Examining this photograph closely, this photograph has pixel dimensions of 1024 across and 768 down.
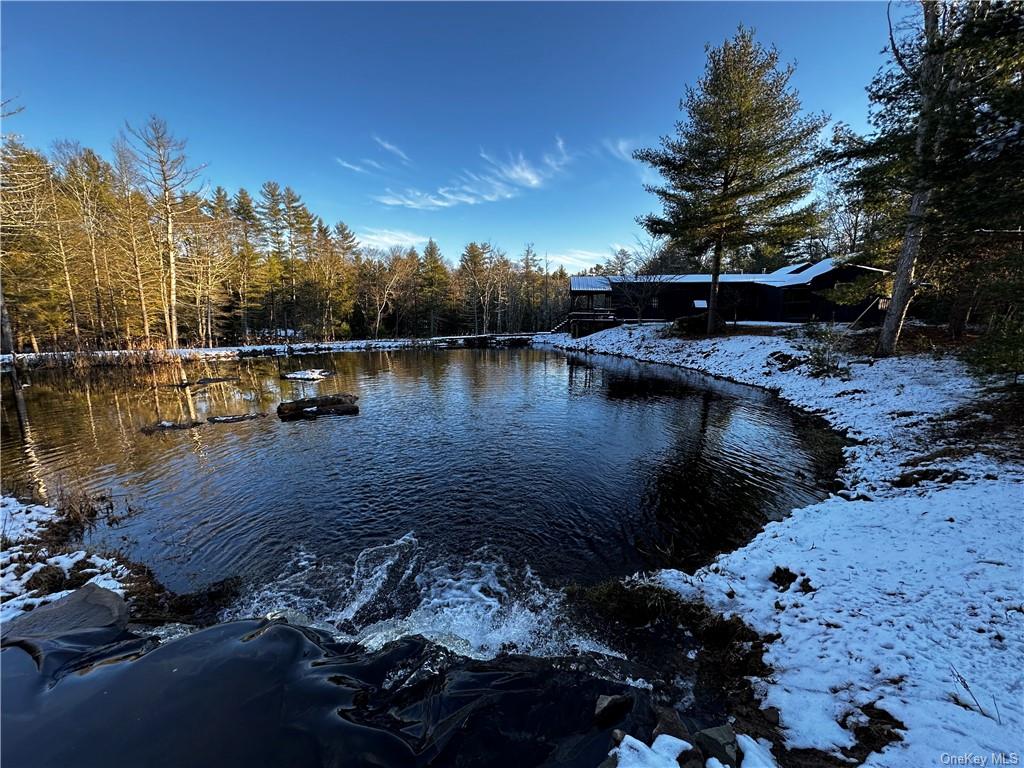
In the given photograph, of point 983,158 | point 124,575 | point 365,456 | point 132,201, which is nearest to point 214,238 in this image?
point 132,201

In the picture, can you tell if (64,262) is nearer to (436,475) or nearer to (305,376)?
(305,376)

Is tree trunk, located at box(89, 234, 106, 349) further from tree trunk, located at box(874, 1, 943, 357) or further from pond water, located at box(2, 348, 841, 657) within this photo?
tree trunk, located at box(874, 1, 943, 357)

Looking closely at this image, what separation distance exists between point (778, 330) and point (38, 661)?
3173cm

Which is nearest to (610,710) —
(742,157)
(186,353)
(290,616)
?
(290,616)

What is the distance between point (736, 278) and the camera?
38.2m

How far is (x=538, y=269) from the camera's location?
220 ft

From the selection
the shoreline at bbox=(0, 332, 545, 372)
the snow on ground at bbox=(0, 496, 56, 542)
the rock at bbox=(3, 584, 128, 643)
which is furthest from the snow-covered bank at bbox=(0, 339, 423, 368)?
the rock at bbox=(3, 584, 128, 643)

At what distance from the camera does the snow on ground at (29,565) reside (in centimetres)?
482

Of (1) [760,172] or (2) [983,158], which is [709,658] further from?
(1) [760,172]

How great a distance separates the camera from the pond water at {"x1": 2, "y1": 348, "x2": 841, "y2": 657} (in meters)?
5.40

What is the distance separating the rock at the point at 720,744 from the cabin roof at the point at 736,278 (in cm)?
3567

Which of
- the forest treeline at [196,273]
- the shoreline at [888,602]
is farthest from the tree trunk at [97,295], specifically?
the shoreline at [888,602]

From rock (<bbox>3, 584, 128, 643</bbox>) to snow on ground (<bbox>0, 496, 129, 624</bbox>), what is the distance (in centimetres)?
30

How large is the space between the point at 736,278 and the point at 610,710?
42784mm
